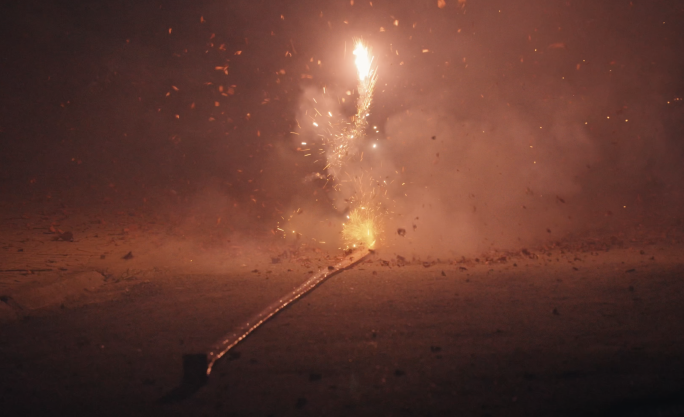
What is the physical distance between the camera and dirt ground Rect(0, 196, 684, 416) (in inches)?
101

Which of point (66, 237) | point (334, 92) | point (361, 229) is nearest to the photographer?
point (66, 237)

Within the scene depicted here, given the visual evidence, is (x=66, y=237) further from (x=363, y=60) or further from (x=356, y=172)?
(x=363, y=60)

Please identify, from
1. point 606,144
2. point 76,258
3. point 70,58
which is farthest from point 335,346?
point 70,58

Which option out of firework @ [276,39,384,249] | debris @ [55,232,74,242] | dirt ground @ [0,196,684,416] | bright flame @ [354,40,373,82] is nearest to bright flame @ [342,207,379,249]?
firework @ [276,39,384,249]

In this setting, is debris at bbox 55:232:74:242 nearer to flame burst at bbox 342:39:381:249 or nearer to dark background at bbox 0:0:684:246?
dark background at bbox 0:0:684:246

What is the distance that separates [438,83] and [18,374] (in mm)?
8842

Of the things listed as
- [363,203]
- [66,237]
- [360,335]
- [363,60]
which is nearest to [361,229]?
[363,203]

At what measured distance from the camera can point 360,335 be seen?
11.2 ft

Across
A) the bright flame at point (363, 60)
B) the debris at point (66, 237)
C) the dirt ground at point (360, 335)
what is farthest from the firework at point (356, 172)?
the debris at point (66, 237)

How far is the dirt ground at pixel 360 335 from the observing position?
8.39ft

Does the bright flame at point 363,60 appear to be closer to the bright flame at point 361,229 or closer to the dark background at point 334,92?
the dark background at point 334,92

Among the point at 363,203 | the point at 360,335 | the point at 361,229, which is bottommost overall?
the point at 360,335

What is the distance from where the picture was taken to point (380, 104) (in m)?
9.99

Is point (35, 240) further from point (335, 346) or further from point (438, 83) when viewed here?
point (438, 83)
